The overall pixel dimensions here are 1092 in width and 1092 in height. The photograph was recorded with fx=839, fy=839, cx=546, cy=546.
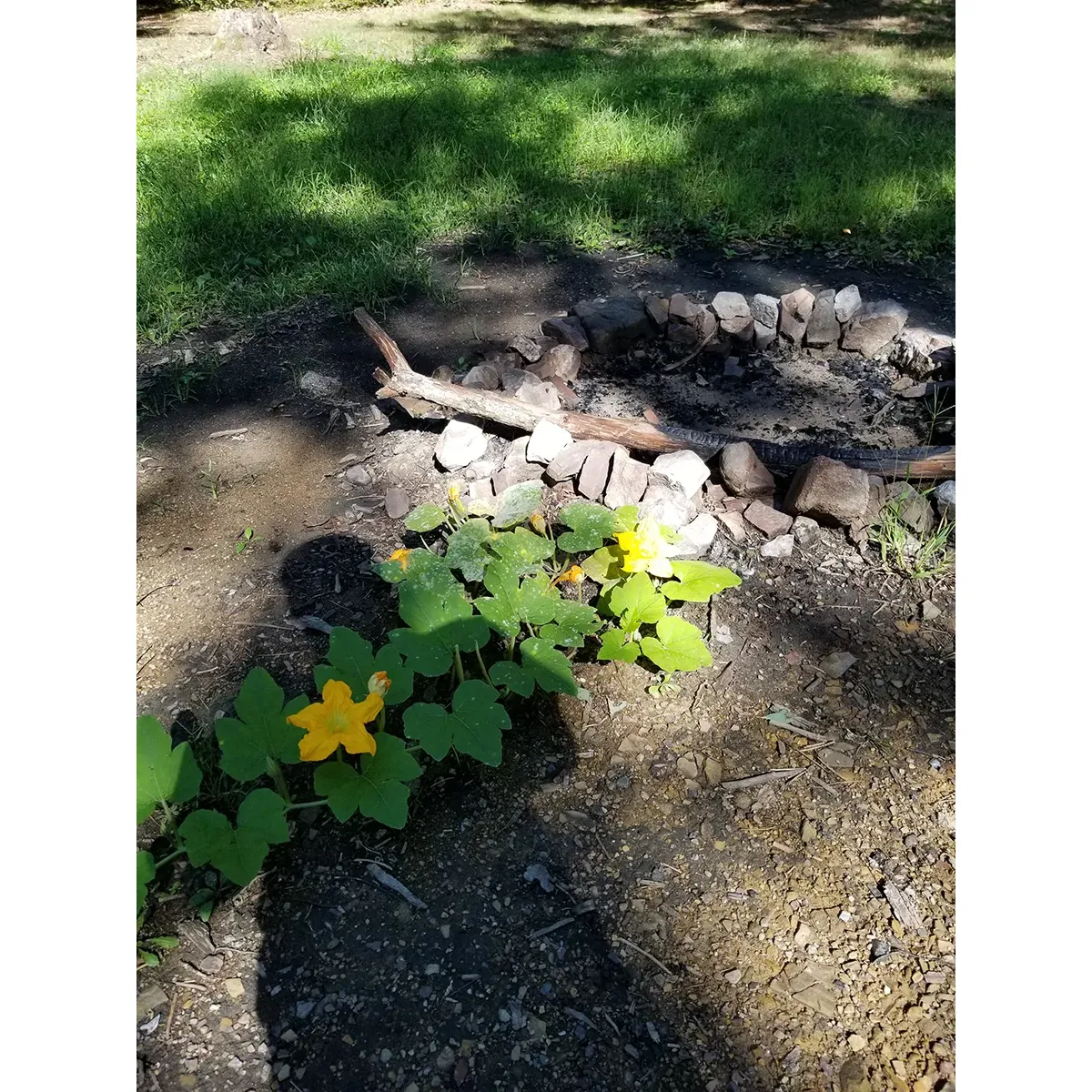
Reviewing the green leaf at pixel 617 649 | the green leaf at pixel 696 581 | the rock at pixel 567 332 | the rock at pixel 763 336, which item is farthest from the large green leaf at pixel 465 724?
the rock at pixel 763 336

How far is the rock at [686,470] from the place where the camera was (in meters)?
2.37

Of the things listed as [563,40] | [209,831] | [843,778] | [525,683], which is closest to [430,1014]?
[209,831]

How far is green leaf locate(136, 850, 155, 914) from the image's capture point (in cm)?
136

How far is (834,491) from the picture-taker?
7.46 ft

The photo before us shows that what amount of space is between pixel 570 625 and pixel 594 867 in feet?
1.65

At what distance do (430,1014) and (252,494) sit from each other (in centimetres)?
168

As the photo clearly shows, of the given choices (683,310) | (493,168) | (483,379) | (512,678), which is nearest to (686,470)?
(483,379)

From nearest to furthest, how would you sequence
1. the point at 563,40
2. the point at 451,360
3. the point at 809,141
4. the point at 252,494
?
the point at 252,494 → the point at 451,360 → the point at 809,141 → the point at 563,40

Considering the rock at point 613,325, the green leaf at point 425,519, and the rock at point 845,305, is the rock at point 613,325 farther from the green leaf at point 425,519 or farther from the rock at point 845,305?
the green leaf at point 425,519

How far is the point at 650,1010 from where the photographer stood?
4.42 ft

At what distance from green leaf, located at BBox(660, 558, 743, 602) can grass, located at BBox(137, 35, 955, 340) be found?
2159 millimetres

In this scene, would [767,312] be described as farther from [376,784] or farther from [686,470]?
[376,784]

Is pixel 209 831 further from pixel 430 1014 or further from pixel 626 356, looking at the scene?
pixel 626 356

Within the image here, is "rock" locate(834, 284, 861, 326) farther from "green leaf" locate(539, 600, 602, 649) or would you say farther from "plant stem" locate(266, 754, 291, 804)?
"plant stem" locate(266, 754, 291, 804)
